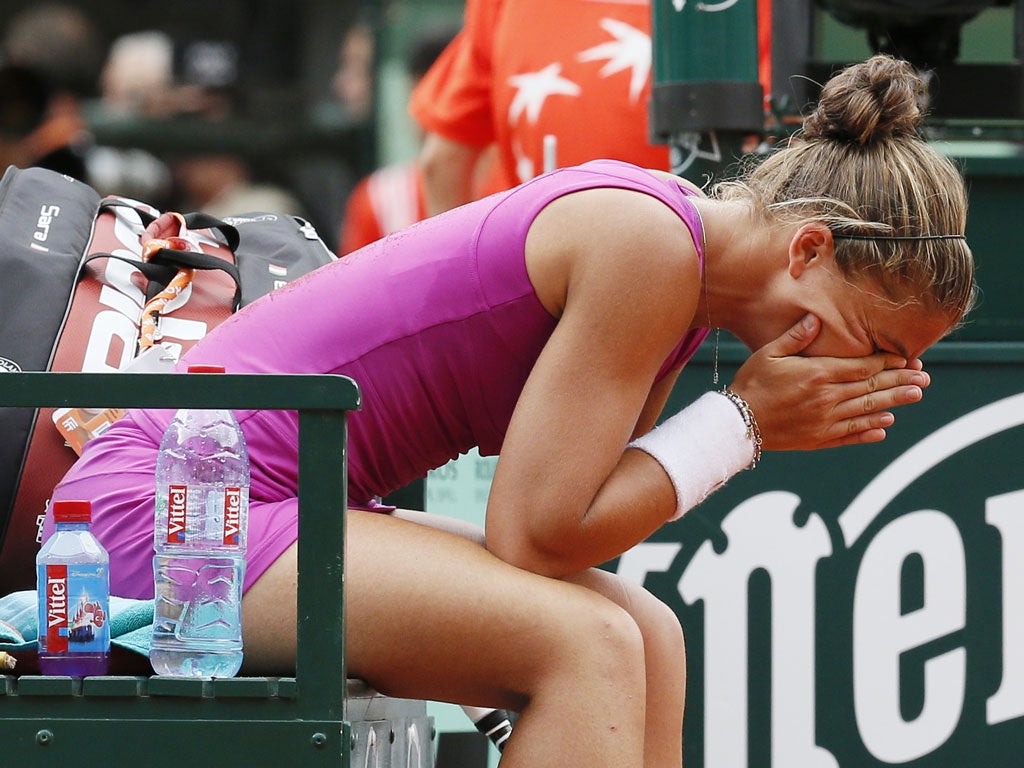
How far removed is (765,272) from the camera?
2234mm

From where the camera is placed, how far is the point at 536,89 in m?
3.83

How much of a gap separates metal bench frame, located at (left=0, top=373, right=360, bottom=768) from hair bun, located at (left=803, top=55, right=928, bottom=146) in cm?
79

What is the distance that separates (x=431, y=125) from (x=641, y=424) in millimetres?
2042

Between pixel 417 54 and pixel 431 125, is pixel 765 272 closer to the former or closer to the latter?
pixel 431 125

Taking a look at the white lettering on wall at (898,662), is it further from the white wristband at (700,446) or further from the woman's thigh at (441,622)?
the woman's thigh at (441,622)

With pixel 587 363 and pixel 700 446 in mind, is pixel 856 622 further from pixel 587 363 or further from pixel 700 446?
pixel 587 363

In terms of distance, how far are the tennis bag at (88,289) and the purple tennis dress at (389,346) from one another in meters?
0.16

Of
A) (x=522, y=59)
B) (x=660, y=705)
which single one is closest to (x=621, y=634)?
(x=660, y=705)

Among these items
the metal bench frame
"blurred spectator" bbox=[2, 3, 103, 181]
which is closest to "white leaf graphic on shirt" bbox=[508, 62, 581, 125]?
the metal bench frame

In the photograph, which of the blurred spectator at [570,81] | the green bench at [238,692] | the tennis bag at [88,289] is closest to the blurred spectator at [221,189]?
the blurred spectator at [570,81]

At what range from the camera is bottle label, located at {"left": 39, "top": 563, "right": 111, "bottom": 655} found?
75.6 inches

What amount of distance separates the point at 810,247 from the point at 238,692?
0.91m

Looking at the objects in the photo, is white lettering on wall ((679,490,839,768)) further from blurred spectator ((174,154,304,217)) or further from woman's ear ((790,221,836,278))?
blurred spectator ((174,154,304,217))

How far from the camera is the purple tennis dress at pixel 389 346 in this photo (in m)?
2.15
